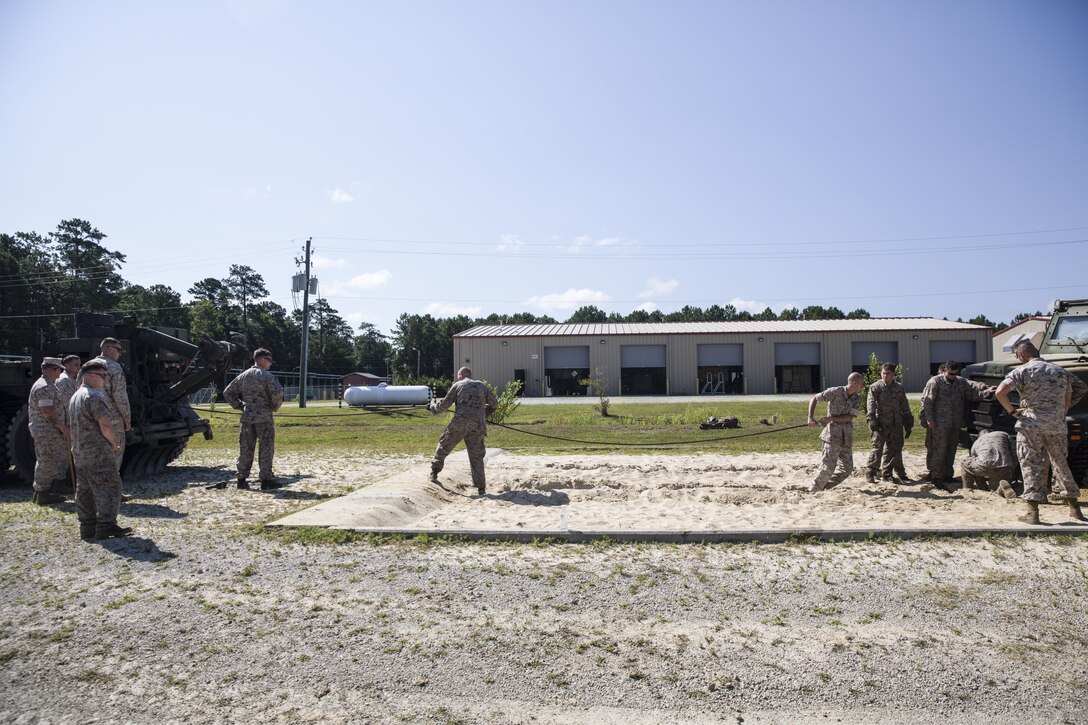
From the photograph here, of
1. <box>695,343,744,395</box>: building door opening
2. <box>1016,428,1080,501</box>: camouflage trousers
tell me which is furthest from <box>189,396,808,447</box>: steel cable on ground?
<box>695,343,744,395</box>: building door opening

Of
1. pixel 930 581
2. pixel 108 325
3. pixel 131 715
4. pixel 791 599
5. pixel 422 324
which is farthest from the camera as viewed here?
pixel 422 324

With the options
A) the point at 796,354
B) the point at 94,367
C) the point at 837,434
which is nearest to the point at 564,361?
the point at 796,354

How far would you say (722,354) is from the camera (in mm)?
46406

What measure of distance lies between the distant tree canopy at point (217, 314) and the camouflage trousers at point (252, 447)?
33573 mm

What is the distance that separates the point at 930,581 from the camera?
530 centimetres

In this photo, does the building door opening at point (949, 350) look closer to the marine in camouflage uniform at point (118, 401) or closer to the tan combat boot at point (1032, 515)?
the tan combat boot at point (1032, 515)

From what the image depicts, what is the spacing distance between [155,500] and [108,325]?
4.49 metres

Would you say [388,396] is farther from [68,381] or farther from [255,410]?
[68,381]

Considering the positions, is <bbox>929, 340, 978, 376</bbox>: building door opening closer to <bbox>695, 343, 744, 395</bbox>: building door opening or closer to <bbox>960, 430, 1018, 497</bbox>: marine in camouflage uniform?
<bbox>695, 343, 744, 395</bbox>: building door opening

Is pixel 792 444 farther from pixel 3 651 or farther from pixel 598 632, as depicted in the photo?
pixel 3 651

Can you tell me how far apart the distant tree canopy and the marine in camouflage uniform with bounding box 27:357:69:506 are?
34.4 m

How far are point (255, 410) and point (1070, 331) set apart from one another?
12048 millimetres

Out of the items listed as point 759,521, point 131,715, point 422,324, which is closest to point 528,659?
point 131,715

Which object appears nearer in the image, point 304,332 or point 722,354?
point 304,332
